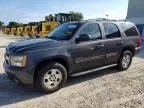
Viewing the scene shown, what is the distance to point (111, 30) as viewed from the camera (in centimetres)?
776

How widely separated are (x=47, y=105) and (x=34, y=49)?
1.36 m

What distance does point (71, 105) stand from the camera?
5.29 metres

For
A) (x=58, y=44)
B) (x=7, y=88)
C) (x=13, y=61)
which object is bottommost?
(x=7, y=88)

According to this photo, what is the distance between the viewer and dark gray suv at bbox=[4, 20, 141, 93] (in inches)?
228

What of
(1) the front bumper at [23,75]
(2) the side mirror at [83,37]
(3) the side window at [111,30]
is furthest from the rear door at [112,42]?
(1) the front bumper at [23,75]

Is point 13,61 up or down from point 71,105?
up

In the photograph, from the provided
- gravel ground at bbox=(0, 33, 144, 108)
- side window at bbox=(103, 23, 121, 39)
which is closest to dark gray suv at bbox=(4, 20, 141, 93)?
side window at bbox=(103, 23, 121, 39)

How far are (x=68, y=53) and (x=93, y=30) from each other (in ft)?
4.04

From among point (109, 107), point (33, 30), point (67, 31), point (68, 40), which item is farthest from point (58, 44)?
point (33, 30)

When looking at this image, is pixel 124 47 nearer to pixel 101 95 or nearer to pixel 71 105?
pixel 101 95

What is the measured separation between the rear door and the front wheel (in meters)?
0.26

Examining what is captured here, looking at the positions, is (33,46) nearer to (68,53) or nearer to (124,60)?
(68,53)

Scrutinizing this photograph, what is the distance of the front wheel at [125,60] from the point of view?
8.19 metres

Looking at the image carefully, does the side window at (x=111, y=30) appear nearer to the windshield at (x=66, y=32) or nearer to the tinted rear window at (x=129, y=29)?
the tinted rear window at (x=129, y=29)
